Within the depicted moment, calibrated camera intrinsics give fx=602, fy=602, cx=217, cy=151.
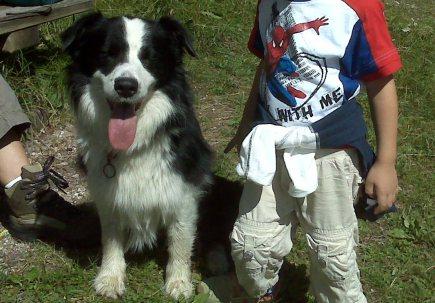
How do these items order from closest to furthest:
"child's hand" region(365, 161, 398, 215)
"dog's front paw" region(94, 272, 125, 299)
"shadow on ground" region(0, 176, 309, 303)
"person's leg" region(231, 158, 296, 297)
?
"child's hand" region(365, 161, 398, 215) → "person's leg" region(231, 158, 296, 297) → "dog's front paw" region(94, 272, 125, 299) → "shadow on ground" region(0, 176, 309, 303)

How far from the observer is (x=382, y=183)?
219cm

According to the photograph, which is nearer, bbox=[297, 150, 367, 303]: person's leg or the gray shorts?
bbox=[297, 150, 367, 303]: person's leg

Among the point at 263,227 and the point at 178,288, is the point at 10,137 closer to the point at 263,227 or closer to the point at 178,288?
the point at 178,288

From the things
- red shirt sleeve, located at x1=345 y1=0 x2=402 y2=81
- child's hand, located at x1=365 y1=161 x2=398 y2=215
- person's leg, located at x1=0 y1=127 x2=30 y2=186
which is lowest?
person's leg, located at x1=0 y1=127 x2=30 y2=186

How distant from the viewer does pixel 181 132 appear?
2.57 metres

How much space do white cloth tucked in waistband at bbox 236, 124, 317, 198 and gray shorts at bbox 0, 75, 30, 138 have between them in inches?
51.8

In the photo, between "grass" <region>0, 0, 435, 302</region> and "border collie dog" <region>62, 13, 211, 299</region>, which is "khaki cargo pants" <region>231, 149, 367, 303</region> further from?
"grass" <region>0, 0, 435, 302</region>

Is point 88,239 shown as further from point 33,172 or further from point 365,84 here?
point 365,84

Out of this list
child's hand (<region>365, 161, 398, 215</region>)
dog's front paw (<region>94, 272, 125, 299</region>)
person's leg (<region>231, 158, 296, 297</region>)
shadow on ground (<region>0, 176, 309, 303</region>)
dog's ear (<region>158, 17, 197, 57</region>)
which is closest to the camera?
child's hand (<region>365, 161, 398, 215</region>)

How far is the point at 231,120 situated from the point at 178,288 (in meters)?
1.57

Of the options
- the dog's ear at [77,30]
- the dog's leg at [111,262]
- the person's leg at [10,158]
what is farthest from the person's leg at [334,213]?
the person's leg at [10,158]

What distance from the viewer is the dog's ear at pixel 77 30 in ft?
7.79

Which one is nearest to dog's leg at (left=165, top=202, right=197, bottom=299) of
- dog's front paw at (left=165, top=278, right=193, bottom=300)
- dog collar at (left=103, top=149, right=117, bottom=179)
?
dog's front paw at (left=165, top=278, right=193, bottom=300)

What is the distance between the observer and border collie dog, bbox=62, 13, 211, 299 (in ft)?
7.66
